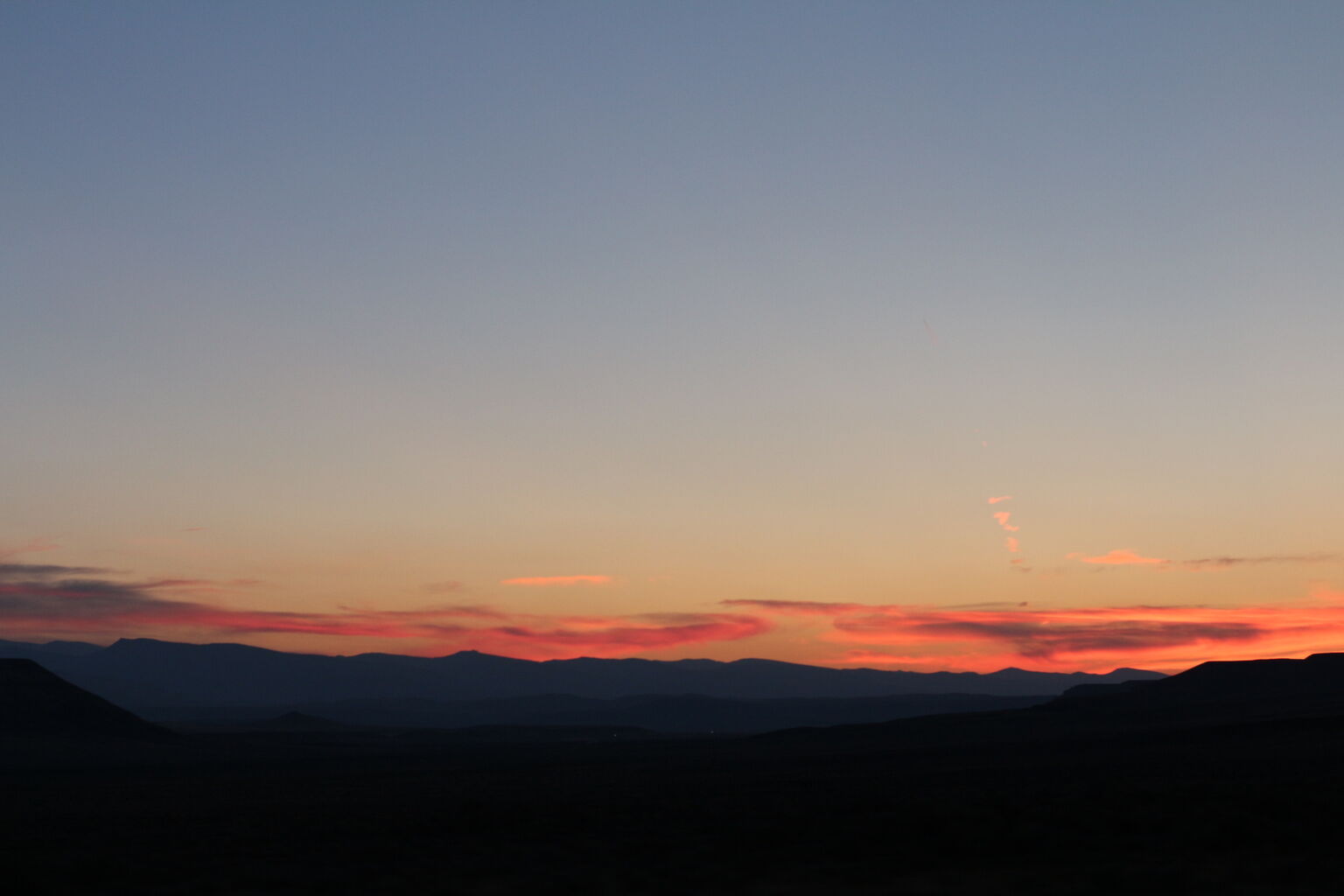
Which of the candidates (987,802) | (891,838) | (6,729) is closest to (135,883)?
(891,838)

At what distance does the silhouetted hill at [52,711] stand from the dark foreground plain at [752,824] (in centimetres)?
3619

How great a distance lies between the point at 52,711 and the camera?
10062cm

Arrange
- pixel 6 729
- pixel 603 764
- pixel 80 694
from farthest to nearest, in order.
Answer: pixel 80 694 < pixel 6 729 < pixel 603 764

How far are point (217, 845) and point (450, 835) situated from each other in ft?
17.2

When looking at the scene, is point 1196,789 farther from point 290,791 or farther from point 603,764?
point 603,764

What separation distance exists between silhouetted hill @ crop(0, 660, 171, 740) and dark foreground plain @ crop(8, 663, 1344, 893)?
36.2m

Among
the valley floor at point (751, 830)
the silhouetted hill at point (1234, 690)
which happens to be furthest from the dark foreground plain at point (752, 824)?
the silhouetted hill at point (1234, 690)

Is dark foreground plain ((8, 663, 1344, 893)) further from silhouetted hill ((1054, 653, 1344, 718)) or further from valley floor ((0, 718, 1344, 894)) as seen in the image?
silhouetted hill ((1054, 653, 1344, 718))

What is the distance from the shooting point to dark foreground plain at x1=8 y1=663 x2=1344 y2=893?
1977 centimetres

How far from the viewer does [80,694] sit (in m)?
106

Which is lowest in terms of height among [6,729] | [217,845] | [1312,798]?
[6,729]

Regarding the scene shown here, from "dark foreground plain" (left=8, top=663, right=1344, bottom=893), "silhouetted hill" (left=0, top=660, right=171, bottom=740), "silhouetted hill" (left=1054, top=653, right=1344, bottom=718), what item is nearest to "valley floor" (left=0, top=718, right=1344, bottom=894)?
"dark foreground plain" (left=8, top=663, right=1344, bottom=893)

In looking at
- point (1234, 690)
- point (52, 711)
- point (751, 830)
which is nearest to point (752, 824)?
point (751, 830)

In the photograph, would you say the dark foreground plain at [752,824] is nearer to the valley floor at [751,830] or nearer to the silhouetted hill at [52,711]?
the valley floor at [751,830]
